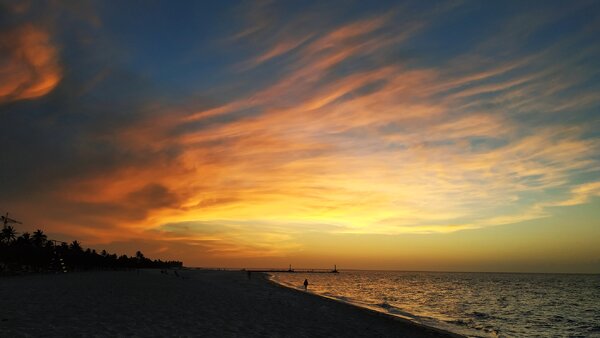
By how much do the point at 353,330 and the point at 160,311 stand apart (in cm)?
1238

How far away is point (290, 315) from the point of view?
28.5m

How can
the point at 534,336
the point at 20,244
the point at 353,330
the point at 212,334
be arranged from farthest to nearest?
the point at 20,244, the point at 534,336, the point at 353,330, the point at 212,334

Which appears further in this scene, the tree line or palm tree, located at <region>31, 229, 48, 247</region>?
palm tree, located at <region>31, 229, 48, 247</region>

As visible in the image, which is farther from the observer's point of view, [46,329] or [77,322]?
[77,322]

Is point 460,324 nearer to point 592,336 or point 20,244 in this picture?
point 592,336

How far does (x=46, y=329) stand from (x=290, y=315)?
54.3ft

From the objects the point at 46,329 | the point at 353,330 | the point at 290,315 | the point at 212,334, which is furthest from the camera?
the point at 290,315

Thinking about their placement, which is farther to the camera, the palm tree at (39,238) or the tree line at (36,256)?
the palm tree at (39,238)

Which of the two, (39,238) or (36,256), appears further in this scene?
(39,238)

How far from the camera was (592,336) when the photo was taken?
111 ft

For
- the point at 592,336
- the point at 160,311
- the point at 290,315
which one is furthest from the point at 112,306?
the point at 592,336

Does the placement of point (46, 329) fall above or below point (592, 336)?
above

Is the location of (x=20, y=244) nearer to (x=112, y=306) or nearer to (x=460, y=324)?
(x=112, y=306)

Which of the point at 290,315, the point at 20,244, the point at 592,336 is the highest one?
the point at 20,244
